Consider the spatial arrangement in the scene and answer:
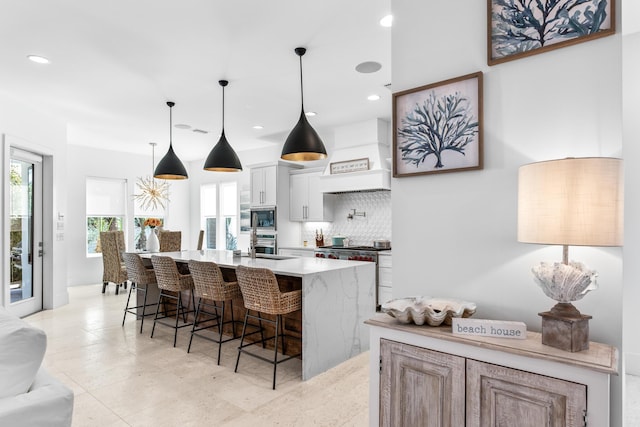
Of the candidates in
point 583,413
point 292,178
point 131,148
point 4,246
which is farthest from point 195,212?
point 583,413

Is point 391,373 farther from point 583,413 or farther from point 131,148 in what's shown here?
point 131,148

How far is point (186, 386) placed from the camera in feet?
9.97

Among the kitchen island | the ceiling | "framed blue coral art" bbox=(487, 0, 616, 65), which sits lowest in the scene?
the kitchen island

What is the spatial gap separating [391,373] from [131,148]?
7.70 meters

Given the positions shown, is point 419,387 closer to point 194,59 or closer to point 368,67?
point 368,67

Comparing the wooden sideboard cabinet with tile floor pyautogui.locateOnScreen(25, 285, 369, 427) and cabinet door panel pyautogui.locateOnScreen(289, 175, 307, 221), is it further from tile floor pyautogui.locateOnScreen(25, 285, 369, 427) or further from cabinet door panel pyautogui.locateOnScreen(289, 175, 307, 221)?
cabinet door panel pyautogui.locateOnScreen(289, 175, 307, 221)

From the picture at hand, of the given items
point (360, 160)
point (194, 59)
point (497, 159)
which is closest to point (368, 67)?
point (194, 59)

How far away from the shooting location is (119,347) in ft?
13.1

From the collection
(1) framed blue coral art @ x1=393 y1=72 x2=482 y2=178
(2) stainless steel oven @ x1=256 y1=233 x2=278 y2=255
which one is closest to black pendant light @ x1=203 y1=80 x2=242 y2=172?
(2) stainless steel oven @ x1=256 y1=233 x2=278 y2=255

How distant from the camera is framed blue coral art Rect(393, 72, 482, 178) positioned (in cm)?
188

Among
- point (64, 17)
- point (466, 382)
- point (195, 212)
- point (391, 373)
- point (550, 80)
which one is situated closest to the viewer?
point (466, 382)

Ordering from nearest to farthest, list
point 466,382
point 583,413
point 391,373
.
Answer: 1. point 583,413
2. point 466,382
3. point 391,373

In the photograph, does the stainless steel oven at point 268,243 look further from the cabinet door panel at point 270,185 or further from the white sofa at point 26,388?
the white sofa at point 26,388

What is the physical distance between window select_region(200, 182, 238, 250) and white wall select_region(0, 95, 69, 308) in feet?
10.7
